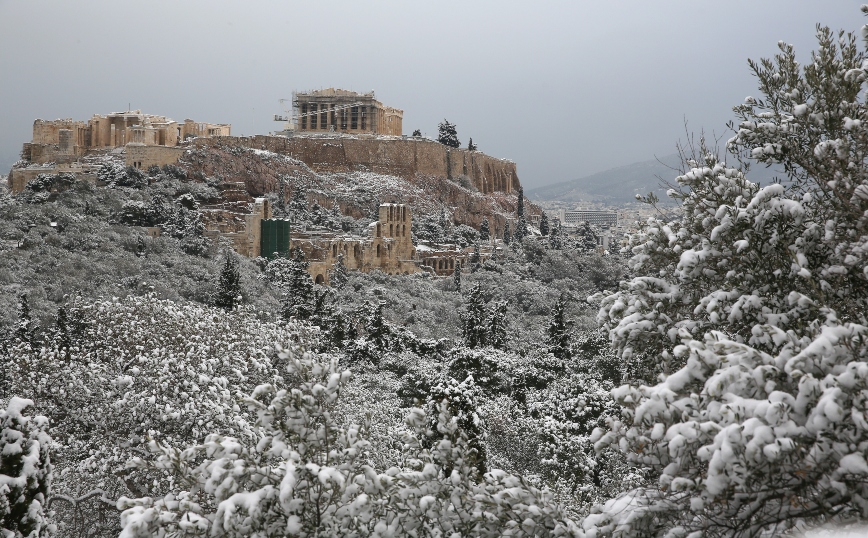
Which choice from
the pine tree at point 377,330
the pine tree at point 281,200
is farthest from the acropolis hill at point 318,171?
the pine tree at point 377,330

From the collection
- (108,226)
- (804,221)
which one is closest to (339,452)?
(804,221)

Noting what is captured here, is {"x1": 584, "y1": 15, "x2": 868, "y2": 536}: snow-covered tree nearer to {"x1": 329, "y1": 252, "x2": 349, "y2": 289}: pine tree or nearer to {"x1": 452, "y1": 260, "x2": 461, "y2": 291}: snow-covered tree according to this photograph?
{"x1": 329, "y1": 252, "x2": 349, "y2": 289}: pine tree

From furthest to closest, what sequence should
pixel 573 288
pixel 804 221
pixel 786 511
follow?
pixel 573 288, pixel 804 221, pixel 786 511

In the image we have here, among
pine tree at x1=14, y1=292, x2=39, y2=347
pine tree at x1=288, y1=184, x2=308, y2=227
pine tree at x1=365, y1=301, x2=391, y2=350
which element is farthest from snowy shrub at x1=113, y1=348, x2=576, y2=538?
pine tree at x1=288, y1=184, x2=308, y2=227

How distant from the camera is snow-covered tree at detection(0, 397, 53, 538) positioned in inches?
234

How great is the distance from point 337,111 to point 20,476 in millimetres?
65925

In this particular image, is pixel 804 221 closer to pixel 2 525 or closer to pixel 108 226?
pixel 2 525

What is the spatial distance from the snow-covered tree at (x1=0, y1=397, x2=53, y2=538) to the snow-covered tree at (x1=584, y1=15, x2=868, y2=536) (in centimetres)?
466

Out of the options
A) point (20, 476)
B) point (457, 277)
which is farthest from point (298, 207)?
point (20, 476)

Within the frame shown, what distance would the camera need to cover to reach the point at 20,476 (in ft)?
19.9

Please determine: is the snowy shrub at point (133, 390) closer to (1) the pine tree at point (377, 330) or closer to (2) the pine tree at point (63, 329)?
(2) the pine tree at point (63, 329)

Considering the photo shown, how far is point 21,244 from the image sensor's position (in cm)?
3241

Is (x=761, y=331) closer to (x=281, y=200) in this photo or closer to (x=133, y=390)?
(x=133, y=390)

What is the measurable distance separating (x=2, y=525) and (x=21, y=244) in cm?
3047
